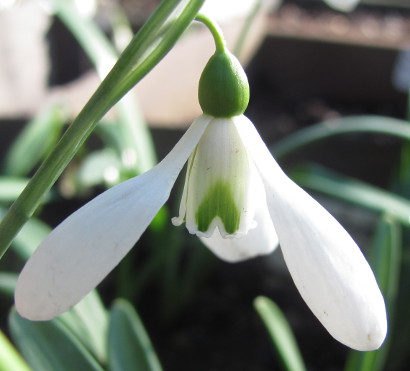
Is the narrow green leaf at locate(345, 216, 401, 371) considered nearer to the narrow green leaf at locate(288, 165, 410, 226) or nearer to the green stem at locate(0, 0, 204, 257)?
the narrow green leaf at locate(288, 165, 410, 226)

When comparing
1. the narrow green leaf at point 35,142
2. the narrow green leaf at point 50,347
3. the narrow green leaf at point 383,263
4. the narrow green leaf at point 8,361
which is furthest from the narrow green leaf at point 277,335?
the narrow green leaf at point 35,142

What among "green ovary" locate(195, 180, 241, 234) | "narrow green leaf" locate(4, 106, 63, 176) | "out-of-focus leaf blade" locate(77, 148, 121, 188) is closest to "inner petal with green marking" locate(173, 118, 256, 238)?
"green ovary" locate(195, 180, 241, 234)

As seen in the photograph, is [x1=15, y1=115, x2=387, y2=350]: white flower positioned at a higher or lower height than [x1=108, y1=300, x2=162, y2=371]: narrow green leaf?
higher

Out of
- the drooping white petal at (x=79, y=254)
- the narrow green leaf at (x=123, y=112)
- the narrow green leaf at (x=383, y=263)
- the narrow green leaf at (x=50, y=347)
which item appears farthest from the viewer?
the narrow green leaf at (x=123, y=112)

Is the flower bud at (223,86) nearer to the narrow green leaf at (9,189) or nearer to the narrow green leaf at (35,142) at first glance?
the narrow green leaf at (9,189)

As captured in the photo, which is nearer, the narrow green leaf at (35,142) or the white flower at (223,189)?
the white flower at (223,189)

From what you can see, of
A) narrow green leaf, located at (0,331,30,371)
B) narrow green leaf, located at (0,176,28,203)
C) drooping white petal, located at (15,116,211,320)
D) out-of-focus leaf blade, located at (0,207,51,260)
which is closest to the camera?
drooping white petal, located at (15,116,211,320)

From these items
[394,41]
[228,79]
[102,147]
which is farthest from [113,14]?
[228,79]

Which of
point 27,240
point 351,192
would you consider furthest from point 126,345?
point 351,192
